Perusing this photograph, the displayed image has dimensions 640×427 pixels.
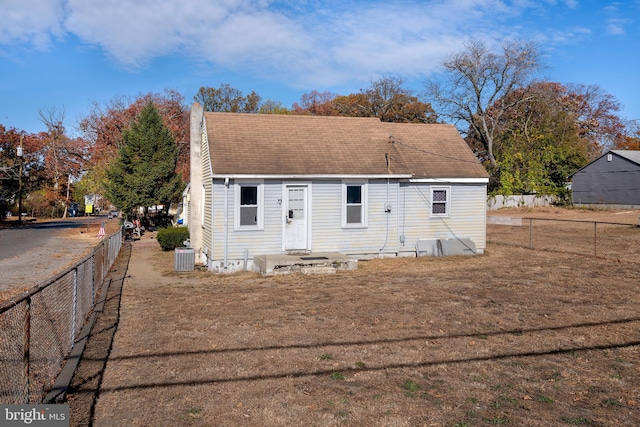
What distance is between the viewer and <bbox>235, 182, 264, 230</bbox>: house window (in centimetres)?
1565

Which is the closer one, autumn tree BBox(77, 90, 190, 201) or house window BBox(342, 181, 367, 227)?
house window BBox(342, 181, 367, 227)

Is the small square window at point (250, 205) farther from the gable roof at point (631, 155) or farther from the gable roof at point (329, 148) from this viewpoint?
the gable roof at point (631, 155)

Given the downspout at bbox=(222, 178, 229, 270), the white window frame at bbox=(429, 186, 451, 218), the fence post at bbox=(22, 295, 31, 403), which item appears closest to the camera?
the fence post at bbox=(22, 295, 31, 403)

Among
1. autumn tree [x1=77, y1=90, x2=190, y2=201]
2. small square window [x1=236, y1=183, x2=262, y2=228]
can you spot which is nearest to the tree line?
autumn tree [x1=77, y1=90, x2=190, y2=201]

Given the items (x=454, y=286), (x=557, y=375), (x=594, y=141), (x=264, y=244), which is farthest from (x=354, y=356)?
(x=594, y=141)

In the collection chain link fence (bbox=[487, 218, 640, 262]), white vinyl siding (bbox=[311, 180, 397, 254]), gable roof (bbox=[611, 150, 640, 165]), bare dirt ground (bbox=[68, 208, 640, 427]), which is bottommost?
bare dirt ground (bbox=[68, 208, 640, 427])

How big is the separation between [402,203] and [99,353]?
12514 millimetres

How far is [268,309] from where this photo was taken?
401 inches

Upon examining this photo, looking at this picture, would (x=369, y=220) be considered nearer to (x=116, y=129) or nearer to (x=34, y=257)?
(x=34, y=257)

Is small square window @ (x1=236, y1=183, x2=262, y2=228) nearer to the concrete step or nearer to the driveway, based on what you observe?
the concrete step

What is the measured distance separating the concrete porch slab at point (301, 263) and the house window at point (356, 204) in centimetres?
164

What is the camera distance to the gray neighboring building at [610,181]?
4425cm

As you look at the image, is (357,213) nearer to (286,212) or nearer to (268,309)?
(286,212)

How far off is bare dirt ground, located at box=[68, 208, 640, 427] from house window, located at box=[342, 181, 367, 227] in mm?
4131
